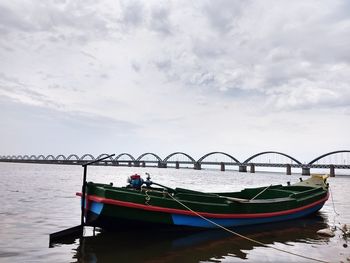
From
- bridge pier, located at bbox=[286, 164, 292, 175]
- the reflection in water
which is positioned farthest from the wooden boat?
bridge pier, located at bbox=[286, 164, 292, 175]

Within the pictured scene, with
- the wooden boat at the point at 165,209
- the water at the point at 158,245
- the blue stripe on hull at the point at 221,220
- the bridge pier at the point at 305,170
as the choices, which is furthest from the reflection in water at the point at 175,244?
the bridge pier at the point at 305,170

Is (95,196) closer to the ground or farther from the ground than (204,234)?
farther from the ground

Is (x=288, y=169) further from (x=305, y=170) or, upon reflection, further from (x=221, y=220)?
(x=221, y=220)

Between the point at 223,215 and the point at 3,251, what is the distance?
8.25 metres

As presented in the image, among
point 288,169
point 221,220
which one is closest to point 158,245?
point 221,220

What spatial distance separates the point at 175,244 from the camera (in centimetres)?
1215

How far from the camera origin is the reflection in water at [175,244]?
1063cm

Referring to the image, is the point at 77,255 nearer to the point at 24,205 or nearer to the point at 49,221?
the point at 49,221

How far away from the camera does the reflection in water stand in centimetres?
1063

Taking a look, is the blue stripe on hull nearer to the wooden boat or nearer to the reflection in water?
the wooden boat

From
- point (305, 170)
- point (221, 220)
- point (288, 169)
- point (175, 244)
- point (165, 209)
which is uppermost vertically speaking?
point (288, 169)

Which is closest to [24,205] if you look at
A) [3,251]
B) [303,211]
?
[3,251]

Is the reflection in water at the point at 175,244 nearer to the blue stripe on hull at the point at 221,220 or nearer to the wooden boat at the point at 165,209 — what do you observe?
the blue stripe on hull at the point at 221,220

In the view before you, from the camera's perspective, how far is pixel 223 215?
14016 millimetres
